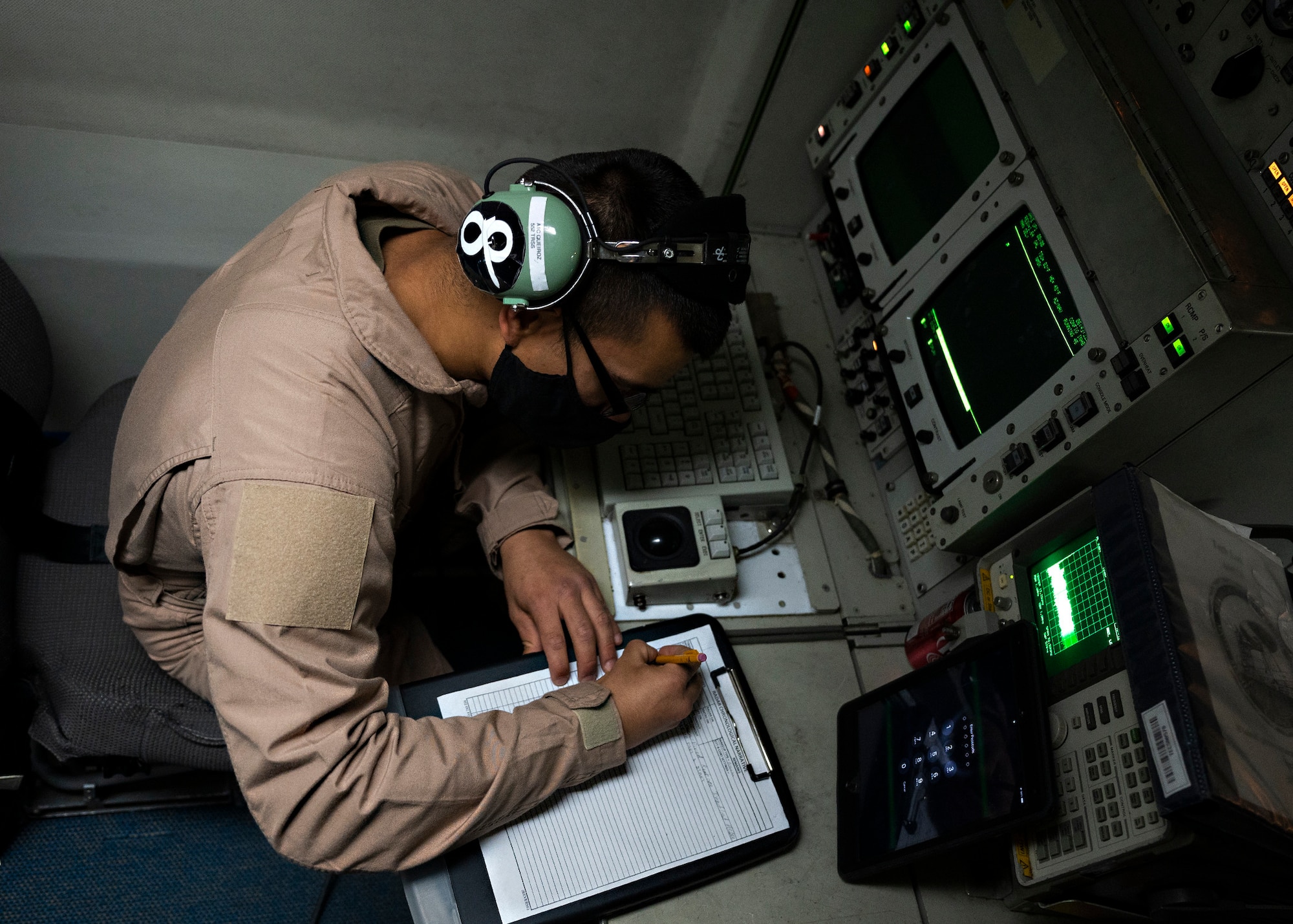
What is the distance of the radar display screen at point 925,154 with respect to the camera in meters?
1.31

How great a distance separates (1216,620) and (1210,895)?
319mm

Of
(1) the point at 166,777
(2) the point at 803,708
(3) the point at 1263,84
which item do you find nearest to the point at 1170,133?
(3) the point at 1263,84

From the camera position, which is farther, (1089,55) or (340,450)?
(1089,55)

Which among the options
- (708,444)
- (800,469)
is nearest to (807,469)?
(800,469)

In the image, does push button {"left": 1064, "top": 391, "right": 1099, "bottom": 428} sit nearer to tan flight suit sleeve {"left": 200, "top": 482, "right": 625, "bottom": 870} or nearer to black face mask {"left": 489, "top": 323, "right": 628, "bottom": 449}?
black face mask {"left": 489, "top": 323, "right": 628, "bottom": 449}

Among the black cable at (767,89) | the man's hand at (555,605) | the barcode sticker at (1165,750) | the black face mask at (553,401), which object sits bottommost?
the barcode sticker at (1165,750)

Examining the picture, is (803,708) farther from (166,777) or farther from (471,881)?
(166,777)

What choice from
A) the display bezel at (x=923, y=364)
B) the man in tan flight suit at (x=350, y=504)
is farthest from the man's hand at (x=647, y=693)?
the display bezel at (x=923, y=364)

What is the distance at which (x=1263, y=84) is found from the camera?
1.00m

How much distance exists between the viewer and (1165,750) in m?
0.79

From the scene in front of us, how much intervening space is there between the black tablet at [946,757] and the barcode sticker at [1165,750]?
0.40 ft

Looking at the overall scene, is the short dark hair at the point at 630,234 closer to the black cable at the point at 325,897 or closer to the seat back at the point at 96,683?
the seat back at the point at 96,683

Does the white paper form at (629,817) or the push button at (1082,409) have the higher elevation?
the push button at (1082,409)

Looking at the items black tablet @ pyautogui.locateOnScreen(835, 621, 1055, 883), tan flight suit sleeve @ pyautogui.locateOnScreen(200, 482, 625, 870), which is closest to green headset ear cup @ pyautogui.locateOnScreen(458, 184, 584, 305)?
tan flight suit sleeve @ pyautogui.locateOnScreen(200, 482, 625, 870)
